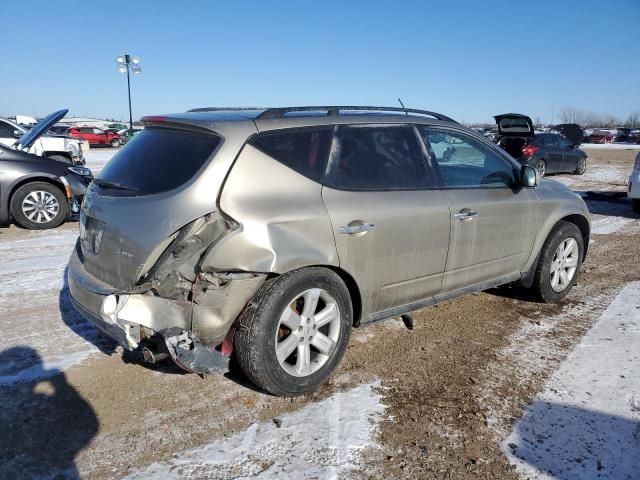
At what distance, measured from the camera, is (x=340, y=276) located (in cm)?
328

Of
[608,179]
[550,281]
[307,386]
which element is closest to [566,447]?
[307,386]

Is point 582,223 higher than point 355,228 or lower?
lower

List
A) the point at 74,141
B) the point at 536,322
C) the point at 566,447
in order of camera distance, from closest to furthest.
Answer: the point at 566,447 < the point at 536,322 < the point at 74,141

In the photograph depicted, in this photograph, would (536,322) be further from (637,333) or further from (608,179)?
(608,179)

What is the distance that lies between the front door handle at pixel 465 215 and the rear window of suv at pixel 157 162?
1.86m

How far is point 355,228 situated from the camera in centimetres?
319

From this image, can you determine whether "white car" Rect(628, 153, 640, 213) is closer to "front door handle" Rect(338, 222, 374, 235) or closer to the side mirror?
the side mirror

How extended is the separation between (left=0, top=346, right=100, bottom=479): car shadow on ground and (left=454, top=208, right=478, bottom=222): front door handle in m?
2.74

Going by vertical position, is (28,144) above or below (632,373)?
above

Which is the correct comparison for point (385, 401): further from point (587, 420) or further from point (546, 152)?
point (546, 152)

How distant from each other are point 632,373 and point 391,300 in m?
1.71

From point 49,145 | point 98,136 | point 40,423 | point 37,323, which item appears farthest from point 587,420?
point 98,136

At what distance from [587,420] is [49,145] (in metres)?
13.7

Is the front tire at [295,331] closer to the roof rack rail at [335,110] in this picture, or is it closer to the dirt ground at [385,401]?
the dirt ground at [385,401]
